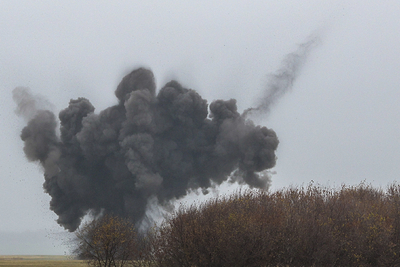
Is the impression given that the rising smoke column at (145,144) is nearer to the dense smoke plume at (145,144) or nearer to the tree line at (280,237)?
the dense smoke plume at (145,144)

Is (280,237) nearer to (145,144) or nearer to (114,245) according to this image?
(114,245)

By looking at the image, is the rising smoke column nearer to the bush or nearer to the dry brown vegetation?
the bush

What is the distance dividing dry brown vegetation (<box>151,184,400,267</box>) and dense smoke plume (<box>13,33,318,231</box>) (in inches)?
1339

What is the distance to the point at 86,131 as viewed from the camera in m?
70.2

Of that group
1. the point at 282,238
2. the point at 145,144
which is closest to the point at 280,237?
the point at 282,238

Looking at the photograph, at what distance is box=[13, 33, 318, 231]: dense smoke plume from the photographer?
70562 mm

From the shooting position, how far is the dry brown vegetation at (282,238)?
102ft

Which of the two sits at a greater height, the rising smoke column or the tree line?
the rising smoke column

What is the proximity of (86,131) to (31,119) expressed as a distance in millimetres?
12136

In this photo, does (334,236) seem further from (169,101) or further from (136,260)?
(169,101)

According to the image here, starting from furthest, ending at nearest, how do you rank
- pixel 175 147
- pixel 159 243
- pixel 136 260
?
pixel 175 147
pixel 136 260
pixel 159 243

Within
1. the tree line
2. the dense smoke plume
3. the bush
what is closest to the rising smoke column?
the dense smoke plume

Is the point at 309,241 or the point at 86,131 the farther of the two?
the point at 86,131

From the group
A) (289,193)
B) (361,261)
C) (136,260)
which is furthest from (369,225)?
(136,260)
